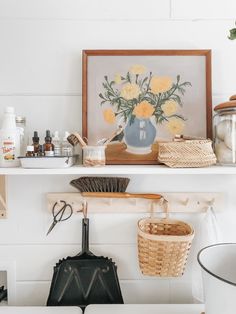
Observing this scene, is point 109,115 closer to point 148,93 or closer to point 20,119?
point 148,93

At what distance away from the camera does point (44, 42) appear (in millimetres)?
925

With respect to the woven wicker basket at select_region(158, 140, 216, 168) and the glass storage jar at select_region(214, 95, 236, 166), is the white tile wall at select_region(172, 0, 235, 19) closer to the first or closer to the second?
the glass storage jar at select_region(214, 95, 236, 166)

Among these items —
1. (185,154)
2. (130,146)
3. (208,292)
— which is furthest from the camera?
(130,146)

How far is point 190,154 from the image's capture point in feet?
2.56

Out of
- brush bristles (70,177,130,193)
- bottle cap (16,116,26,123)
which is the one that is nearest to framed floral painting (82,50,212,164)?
brush bristles (70,177,130,193)

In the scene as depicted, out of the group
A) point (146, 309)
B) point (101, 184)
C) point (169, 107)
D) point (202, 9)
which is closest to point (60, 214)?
point (101, 184)

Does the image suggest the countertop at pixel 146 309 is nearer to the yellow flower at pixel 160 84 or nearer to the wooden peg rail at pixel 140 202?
the wooden peg rail at pixel 140 202

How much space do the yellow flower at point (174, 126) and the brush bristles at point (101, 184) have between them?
0.22m

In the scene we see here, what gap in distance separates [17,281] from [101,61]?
0.82 metres

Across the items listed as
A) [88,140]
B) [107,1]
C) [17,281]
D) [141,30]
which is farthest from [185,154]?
[17,281]

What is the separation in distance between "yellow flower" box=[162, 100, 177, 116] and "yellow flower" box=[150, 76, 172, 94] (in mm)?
43

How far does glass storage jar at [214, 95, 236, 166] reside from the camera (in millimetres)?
792

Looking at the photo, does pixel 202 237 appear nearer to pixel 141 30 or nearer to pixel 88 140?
pixel 88 140

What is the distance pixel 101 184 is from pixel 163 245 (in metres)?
0.28
